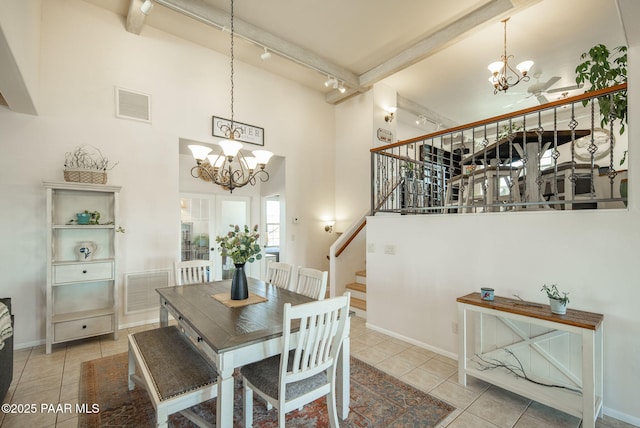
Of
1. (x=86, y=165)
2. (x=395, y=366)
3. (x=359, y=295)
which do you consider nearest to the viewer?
(x=395, y=366)

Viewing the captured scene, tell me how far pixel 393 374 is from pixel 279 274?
1.47 metres

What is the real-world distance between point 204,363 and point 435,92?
6.43 m

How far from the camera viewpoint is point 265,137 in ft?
17.2

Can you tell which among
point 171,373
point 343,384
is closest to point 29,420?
point 171,373

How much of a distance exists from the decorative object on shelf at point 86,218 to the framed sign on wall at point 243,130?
1.97 metres

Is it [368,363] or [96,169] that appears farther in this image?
[96,169]

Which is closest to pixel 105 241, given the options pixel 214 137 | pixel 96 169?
pixel 96 169

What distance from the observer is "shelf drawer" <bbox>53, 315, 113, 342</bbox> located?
315 cm

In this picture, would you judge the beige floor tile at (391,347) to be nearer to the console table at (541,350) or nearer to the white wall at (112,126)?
the console table at (541,350)

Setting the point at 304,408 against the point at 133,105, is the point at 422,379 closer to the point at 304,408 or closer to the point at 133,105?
the point at 304,408

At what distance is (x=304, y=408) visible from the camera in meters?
2.20

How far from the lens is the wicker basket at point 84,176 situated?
3.26 m

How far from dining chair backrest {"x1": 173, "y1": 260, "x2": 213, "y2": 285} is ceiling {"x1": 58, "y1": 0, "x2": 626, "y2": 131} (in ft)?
10.1

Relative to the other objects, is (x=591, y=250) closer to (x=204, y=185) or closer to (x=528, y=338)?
(x=528, y=338)
